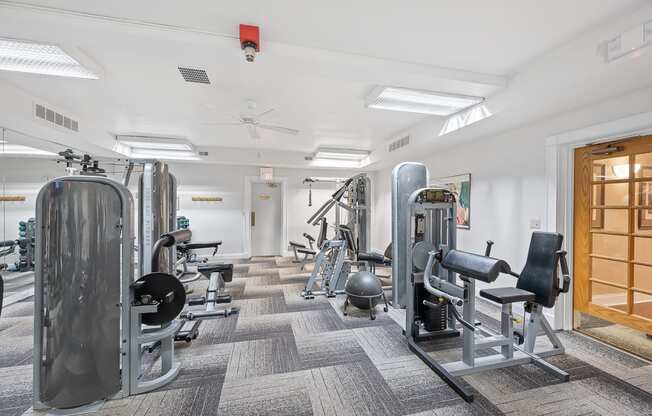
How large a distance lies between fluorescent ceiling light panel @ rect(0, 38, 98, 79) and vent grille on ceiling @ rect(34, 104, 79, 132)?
46.7 inches

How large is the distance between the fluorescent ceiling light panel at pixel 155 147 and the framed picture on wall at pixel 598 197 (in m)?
6.03

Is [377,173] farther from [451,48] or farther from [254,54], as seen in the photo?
[254,54]

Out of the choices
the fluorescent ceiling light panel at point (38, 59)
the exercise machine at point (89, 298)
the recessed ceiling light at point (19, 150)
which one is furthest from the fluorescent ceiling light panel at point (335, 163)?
the exercise machine at point (89, 298)

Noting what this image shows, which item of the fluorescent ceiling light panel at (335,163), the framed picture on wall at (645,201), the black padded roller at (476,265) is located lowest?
the black padded roller at (476,265)

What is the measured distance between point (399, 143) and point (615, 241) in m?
3.20

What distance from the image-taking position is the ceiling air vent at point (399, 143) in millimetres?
4812

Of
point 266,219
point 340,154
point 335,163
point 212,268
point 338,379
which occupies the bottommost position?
point 338,379

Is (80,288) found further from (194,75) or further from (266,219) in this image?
(266,219)

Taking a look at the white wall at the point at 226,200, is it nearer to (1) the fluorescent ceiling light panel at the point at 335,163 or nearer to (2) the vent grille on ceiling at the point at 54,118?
(1) the fluorescent ceiling light panel at the point at 335,163

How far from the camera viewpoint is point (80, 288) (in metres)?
1.74

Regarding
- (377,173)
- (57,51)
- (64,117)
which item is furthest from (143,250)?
(377,173)

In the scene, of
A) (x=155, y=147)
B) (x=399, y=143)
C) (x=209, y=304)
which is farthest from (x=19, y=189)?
(x=399, y=143)

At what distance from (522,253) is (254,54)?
3.74m

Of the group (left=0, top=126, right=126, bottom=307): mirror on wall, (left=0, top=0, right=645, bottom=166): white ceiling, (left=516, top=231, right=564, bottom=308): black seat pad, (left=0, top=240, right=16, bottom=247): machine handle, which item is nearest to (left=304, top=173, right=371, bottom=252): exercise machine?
(left=0, top=0, right=645, bottom=166): white ceiling
